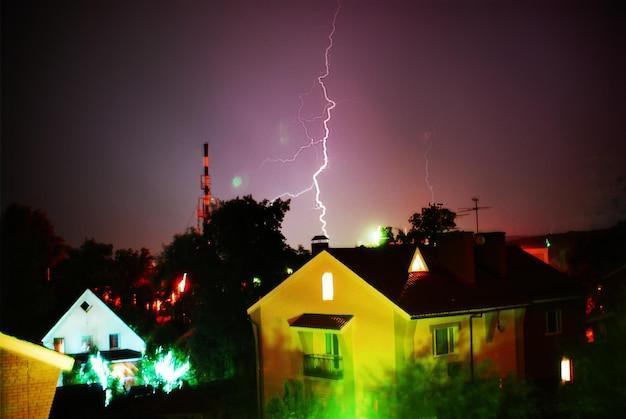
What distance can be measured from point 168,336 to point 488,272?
73.8ft

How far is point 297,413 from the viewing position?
2053cm

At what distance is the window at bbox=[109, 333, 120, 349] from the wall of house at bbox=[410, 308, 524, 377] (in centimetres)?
2413

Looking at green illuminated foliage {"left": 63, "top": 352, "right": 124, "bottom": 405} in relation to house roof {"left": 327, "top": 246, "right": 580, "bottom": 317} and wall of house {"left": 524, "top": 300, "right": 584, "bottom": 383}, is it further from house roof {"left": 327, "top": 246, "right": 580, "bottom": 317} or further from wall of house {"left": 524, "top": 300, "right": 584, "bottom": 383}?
wall of house {"left": 524, "top": 300, "right": 584, "bottom": 383}

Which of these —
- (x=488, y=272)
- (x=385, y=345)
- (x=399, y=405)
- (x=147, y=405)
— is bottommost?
(x=147, y=405)

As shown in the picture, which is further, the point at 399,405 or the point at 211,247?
the point at 211,247

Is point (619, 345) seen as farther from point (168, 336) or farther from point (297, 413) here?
point (168, 336)

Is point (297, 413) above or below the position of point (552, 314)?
below

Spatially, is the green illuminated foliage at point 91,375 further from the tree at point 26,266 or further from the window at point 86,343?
the tree at point 26,266

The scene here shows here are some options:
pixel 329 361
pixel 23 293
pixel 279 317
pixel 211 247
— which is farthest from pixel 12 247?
pixel 329 361

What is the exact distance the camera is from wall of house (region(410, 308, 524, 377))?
20375 mm

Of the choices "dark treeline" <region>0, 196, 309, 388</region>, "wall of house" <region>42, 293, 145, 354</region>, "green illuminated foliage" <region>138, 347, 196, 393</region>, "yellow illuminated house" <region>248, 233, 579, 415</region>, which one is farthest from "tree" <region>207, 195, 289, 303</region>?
"wall of house" <region>42, 293, 145, 354</region>

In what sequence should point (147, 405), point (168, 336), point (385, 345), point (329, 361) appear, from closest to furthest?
1. point (385, 345)
2. point (329, 361)
3. point (147, 405)
4. point (168, 336)

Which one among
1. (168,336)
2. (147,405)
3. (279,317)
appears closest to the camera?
(279,317)

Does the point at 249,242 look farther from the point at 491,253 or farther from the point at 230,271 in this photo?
the point at 491,253
